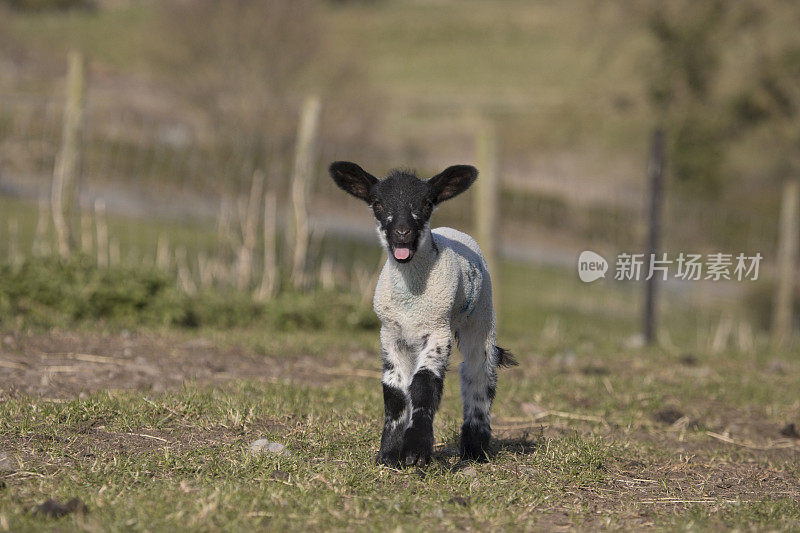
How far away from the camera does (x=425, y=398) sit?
5.48 m

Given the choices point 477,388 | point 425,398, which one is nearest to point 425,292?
point 425,398

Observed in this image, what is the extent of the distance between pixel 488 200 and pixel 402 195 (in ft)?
25.3

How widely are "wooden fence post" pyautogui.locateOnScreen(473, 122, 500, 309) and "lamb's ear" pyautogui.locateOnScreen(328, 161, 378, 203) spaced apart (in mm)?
7053

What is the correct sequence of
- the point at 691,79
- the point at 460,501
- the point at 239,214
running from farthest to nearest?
the point at 691,79 → the point at 239,214 → the point at 460,501

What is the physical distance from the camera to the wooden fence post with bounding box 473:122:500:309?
43.0 feet

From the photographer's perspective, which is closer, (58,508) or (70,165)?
(58,508)

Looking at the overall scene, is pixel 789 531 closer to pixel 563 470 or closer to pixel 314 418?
pixel 563 470

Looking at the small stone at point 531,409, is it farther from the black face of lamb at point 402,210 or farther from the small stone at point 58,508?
the small stone at point 58,508

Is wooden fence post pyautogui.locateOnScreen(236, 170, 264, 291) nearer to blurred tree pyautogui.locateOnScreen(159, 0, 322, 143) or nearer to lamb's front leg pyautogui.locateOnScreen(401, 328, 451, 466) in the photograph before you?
lamb's front leg pyautogui.locateOnScreen(401, 328, 451, 466)

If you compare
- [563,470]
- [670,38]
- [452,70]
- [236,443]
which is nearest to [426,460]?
[563,470]

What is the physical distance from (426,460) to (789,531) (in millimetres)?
2005

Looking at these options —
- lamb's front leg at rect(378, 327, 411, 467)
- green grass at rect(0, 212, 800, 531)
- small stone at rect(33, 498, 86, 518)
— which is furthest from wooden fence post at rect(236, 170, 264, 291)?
small stone at rect(33, 498, 86, 518)

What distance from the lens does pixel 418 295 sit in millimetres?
5660

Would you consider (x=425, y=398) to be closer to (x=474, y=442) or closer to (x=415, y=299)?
(x=415, y=299)
